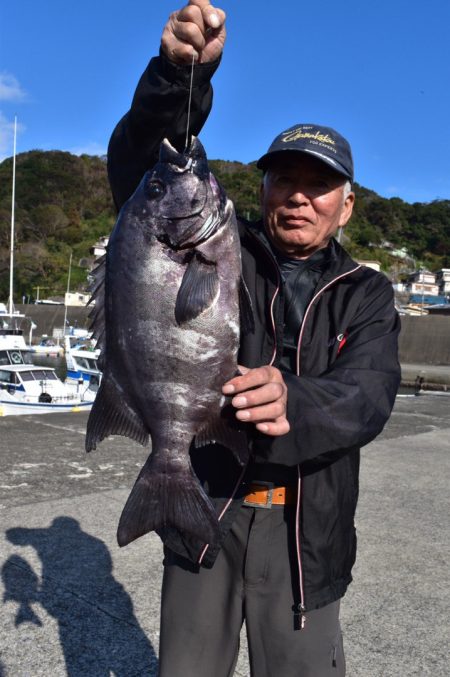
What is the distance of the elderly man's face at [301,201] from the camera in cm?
216

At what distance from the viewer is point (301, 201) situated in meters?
2.15

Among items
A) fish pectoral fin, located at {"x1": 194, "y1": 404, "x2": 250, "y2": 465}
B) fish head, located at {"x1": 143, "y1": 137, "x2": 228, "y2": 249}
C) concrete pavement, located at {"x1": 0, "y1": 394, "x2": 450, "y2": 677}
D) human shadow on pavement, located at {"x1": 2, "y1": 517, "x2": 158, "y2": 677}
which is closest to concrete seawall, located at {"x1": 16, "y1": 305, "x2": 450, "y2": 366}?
concrete pavement, located at {"x1": 0, "y1": 394, "x2": 450, "y2": 677}

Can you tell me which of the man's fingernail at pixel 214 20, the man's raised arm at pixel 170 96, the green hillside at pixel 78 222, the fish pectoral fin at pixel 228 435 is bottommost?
the fish pectoral fin at pixel 228 435

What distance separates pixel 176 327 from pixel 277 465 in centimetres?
63

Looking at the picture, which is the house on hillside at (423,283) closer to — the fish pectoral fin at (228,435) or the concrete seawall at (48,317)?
the concrete seawall at (48,317)

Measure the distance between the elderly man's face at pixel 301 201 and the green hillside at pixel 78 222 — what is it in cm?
7330

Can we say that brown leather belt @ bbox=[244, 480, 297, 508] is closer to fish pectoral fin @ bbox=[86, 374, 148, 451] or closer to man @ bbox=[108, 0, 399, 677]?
man @ bbox=[108, 0, 399, 677]

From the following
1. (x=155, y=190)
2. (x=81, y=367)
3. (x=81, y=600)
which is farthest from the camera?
(x=81, y=367)

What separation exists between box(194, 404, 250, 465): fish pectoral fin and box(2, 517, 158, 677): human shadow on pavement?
1927 mm

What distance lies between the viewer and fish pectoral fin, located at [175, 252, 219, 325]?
1.64 meters

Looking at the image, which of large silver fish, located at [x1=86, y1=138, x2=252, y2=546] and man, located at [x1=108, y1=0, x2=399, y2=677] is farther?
man, located at [x1=108, y1=0, x2=399, y2=677]

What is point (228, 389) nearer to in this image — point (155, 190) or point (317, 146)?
point (155, 190)

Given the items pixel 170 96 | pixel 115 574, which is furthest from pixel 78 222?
pixel 170 96

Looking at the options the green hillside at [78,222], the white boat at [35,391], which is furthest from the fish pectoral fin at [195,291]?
the green hillside at [78,222]
